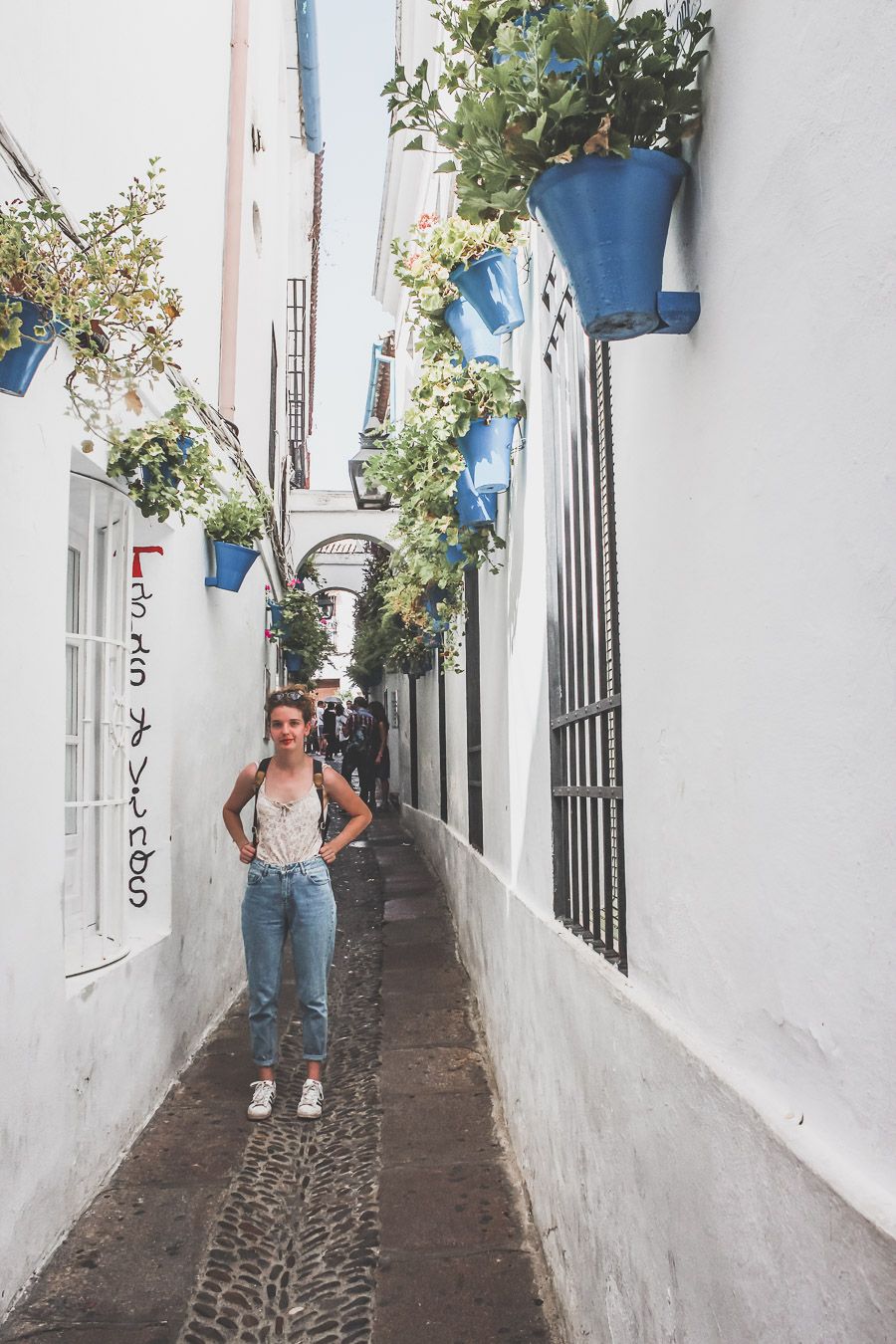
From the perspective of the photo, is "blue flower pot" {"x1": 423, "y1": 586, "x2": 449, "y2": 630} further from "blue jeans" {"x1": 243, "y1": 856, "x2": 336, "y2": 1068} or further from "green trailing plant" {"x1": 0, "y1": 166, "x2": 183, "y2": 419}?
"green trailing plant" {"x1": 0, "y1": 166, "x2": 183, "y2": 419}

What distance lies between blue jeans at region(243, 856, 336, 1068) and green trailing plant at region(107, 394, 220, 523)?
1.64 meters

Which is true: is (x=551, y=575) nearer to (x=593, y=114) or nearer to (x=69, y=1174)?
(x=593, y=114)

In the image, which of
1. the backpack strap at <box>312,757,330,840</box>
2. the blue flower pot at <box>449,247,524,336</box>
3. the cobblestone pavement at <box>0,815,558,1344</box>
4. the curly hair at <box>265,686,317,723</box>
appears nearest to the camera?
the cobblestone pavement at <box>0,815,558,1344</box>

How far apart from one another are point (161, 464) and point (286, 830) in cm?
165

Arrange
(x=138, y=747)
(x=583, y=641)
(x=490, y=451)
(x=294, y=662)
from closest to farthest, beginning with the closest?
(x=583, y=641), (x=490, y=451), (x=138, y=747), (x=294, y=662)

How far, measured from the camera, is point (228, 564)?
605cm

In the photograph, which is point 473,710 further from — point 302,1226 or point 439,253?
point 302,1226

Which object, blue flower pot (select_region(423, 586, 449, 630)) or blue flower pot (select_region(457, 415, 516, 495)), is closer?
blue flower pot (select_region(457, 415, 516, 495))

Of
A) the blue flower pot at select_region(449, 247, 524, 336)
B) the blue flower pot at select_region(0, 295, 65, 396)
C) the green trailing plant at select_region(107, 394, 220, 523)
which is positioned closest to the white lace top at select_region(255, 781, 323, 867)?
the green trailing plant at select_region(107, 394, 220, 523)

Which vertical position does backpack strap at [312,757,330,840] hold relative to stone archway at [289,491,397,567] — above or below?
below

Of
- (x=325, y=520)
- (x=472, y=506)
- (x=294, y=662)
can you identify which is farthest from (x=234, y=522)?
(x=325, y=520)

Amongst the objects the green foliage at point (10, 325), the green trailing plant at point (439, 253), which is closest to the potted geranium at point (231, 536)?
Answer: the green trailing plant at point (439, 253)

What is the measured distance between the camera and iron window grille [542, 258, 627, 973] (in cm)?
297

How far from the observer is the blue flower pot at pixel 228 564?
6.02 meters
